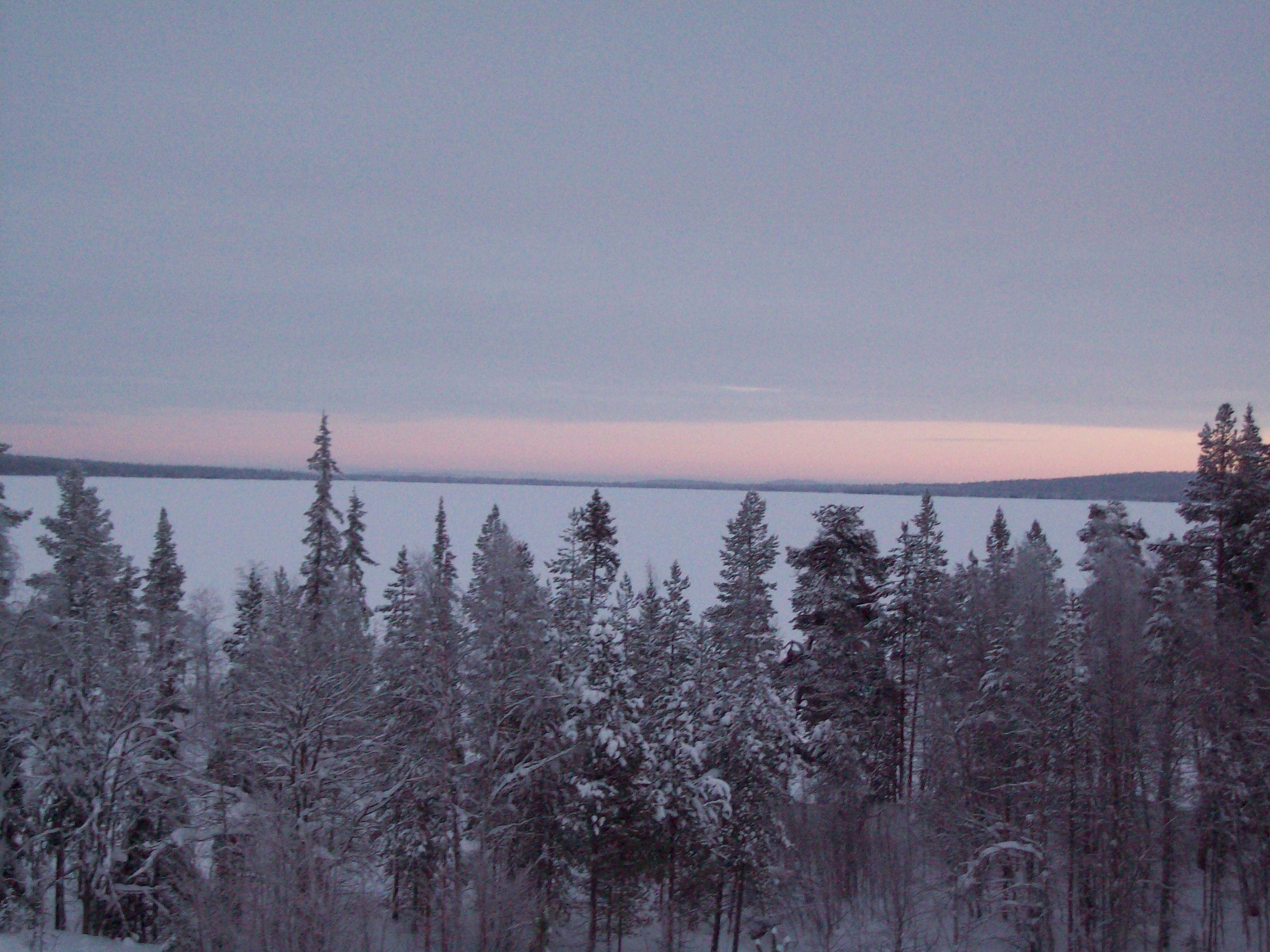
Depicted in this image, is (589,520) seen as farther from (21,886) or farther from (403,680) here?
(21,886)

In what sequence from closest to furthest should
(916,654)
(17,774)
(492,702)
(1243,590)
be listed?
(17,774) → (492,702) → (1243,590) → (916,654)

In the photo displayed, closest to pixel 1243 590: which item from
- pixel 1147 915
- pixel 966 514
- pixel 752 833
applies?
pixel 1147 915

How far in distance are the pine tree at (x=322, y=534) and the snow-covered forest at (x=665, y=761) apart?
18.1ft

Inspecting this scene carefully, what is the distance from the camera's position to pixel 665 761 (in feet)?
74.7

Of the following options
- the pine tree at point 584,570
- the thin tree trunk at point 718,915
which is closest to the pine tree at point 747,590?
the pine tree at point 584,570

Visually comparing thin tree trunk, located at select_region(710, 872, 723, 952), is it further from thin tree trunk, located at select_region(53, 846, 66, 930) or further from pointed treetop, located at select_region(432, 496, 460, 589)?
thin tree trunk, located at select_region(53, 846, 66, 930)

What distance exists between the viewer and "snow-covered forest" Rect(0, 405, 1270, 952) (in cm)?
2111

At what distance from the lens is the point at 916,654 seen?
3102 centimetres

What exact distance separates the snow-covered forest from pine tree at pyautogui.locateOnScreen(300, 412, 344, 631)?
552cm

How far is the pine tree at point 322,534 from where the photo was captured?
33.6 meters

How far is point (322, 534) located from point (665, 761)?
18.6m

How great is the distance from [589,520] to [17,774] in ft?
60.7

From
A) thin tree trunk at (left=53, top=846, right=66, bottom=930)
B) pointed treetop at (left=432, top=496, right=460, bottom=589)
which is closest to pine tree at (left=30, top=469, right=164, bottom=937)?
thin tree trunk at (left=53, top=846, right=66, bottom=930)

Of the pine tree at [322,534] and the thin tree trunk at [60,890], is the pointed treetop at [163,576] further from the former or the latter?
the thin tree trunk at [60,890]
